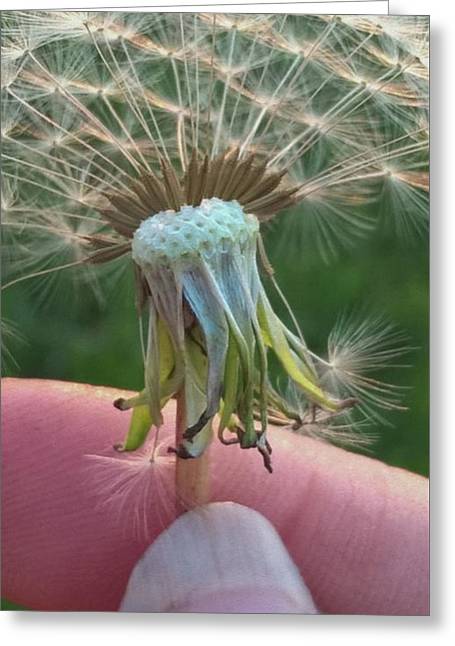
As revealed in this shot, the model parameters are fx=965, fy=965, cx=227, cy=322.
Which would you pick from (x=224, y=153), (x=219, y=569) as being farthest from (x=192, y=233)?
(x=219, y=569)

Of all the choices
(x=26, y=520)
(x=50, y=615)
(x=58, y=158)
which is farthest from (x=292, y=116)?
(x=50, y=615)

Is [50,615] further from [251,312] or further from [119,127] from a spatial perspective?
[119,127]

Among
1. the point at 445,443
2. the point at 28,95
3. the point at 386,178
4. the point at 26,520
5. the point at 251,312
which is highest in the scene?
the point at 28,95

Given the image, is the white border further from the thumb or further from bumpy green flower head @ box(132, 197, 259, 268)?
bumpy green flower head @ box(132, 197, 259, 268)

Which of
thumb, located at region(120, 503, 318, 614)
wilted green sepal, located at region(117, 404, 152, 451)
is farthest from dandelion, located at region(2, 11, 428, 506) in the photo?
thumb, located at region(120, 503, 318, 614)

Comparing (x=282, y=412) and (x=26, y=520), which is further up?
(x=282, y=412)

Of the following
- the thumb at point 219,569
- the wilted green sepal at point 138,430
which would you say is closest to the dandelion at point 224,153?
the wilted green sepal at point 138,430
